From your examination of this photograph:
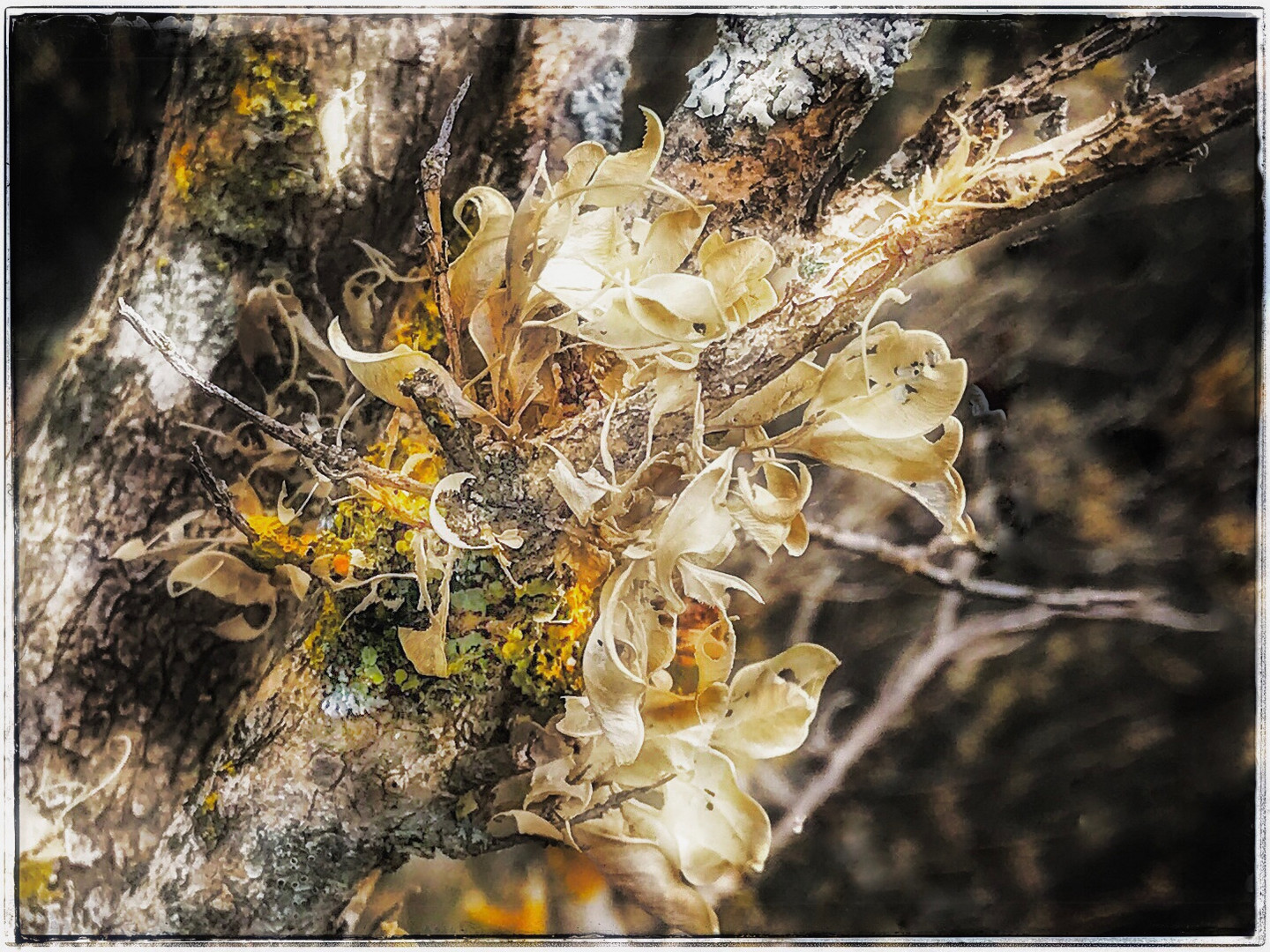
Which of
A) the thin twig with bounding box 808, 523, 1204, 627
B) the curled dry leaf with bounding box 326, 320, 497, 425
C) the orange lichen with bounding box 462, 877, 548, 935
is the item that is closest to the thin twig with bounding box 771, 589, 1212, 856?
the thin twig with bounding box 808, 523, 1204, 627

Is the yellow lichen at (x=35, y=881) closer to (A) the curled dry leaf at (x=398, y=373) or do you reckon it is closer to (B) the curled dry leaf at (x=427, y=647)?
(B) the curled dry leaf at (x=427, y=647)

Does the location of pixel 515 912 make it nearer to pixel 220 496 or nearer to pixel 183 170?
pixel 220 496

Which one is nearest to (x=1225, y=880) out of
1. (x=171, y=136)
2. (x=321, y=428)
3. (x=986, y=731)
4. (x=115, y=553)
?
(x=986, y=731)

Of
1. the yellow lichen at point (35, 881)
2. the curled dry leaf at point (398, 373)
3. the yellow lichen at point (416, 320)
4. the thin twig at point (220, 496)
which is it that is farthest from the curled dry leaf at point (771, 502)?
the yellow lichen at point (35, 881)

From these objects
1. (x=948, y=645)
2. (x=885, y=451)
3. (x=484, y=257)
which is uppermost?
(x=484, y=257)

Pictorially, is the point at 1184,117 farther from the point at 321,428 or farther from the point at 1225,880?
the point at 321,428

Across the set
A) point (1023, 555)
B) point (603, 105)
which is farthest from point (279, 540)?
point (1023, 555)

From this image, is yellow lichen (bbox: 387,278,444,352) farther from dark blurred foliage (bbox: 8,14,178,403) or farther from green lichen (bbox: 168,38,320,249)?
dark blurred foliage (bbox: 8,14,178,403)
